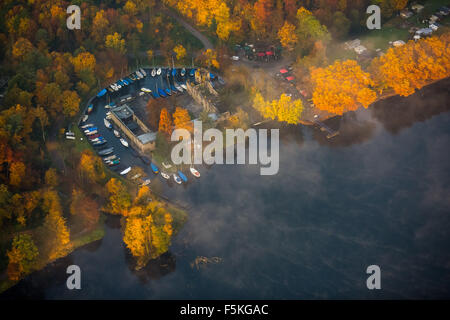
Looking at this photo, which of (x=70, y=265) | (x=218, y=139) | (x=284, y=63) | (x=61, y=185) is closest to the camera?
(x=70, y=265)

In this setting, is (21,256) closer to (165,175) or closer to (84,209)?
(84,209)

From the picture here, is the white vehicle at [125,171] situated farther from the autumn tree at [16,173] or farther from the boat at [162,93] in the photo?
the boat at [162,93]

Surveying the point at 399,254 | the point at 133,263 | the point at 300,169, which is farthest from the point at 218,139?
the point at 399,254

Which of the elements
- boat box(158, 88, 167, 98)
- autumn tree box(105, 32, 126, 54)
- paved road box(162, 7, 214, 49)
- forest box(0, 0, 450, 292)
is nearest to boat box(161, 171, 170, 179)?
forest box(0, 0, 450, 292)

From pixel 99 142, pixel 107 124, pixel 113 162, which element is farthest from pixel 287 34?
pixel 113 162

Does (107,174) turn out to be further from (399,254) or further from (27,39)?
(399,254)

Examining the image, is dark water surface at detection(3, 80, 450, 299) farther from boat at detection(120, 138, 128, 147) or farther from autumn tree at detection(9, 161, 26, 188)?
autumn tree at detection(9, 161, 26, 188)
